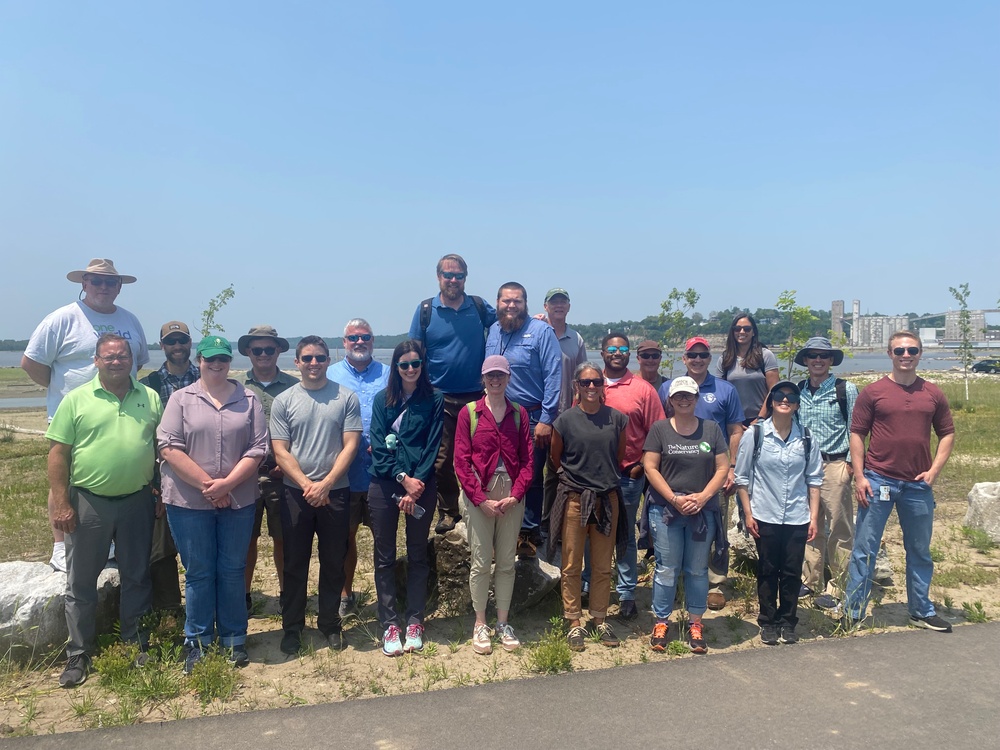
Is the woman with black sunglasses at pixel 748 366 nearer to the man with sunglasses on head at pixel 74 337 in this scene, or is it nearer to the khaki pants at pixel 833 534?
the khaki pants at pixel 833 534

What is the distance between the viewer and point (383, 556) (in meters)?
4.94

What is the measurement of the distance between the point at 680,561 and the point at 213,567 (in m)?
3.40

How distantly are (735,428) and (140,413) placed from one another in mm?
4620

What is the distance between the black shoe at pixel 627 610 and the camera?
552cm

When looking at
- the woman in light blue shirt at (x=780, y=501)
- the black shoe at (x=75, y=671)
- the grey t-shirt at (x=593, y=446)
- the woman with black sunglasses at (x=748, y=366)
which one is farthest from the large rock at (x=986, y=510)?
the black shoe at (x=75, y=671)

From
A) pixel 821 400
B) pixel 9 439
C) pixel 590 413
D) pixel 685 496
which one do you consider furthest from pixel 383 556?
pixel 9 439

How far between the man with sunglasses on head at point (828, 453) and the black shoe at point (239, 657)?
4494 millimetres

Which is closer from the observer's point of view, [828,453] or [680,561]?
[680,561]

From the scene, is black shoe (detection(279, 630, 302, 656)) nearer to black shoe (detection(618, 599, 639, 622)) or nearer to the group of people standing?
the group of people standing

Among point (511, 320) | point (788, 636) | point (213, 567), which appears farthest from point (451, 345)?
point (788, 636)

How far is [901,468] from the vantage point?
5.07 metres

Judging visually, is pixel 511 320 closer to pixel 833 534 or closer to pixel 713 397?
pixel 713 397

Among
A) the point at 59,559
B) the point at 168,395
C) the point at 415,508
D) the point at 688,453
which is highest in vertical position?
the point at 168,395

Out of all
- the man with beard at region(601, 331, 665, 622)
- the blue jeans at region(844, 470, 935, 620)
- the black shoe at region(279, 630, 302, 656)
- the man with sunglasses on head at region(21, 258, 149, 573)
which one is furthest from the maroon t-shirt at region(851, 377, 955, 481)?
the man with sunglasses on head at region(21, 258, 149, 573)
